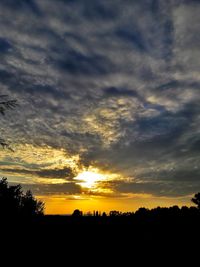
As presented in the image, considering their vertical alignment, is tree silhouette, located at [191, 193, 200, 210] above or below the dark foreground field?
above

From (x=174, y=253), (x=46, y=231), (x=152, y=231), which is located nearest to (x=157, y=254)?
(x=174, y=253)

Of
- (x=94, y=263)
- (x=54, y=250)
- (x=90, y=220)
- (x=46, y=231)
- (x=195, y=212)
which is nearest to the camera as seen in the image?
(x=94, y=263)

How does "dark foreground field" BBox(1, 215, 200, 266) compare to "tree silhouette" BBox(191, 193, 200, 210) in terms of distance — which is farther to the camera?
"tree silhouette" BBox(191, 193, 200, 210)

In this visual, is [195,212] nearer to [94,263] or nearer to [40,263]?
[94,263]

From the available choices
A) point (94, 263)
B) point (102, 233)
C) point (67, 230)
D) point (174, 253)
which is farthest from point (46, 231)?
point (174, 253)

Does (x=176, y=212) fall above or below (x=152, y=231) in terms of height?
above

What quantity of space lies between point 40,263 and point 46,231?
3.51 m

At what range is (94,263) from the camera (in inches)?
601

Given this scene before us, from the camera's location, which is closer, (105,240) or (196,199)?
(105,240)

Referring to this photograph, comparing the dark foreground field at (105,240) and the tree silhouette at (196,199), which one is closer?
the dark foreground field at (105,240)

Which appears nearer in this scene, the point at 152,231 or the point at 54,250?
the point at 54,250

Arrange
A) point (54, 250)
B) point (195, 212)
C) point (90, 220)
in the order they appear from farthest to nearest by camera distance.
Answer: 1. point (195, 212)
2. point (90, 220)
3. point (54, 250)

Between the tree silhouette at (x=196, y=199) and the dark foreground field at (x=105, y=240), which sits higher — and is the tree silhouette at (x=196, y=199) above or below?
above

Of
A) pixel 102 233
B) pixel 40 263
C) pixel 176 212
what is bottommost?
pixel 40 263
